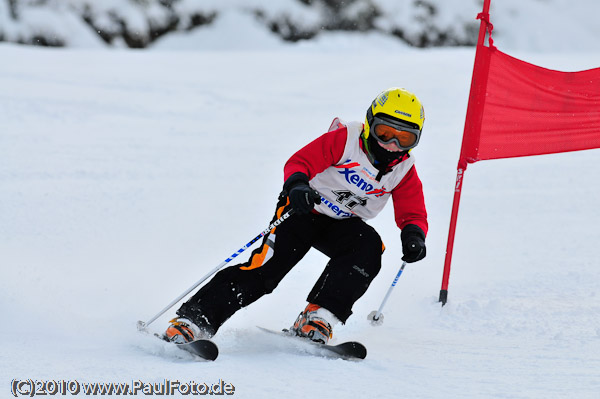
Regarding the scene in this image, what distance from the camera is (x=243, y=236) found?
6383 mm

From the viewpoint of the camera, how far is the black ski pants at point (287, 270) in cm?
337

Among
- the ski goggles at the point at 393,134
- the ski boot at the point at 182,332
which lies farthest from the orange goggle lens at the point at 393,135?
the ski boot at the point at 182,332

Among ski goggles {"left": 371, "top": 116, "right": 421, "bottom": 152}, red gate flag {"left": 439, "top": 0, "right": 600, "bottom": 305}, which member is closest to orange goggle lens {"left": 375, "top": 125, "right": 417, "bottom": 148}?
ski goggles {"left": 371, "top": 116, "right": 421, "bottom": 152}

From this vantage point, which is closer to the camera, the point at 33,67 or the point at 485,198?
the point at 485,198

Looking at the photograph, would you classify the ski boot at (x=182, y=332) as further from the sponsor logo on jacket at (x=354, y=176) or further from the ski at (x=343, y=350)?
the sponsor logo on jacket at (x=354, y=176)

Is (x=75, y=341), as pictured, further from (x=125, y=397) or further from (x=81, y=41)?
(x=81, y=41)

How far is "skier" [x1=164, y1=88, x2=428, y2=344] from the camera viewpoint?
A: 3.38 meters

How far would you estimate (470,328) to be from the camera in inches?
165

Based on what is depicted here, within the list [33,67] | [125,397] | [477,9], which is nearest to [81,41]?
[33,67]

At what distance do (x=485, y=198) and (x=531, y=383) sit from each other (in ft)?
17.1

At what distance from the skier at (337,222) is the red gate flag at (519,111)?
1.07m

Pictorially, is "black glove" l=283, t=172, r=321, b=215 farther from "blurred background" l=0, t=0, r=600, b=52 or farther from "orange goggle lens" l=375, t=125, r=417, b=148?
"blurred background" l=0, t=0, r=600, b=52

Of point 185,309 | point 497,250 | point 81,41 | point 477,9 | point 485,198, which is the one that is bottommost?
point 185,309

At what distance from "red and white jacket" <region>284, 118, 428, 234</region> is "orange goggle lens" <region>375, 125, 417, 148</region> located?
0.16 m
